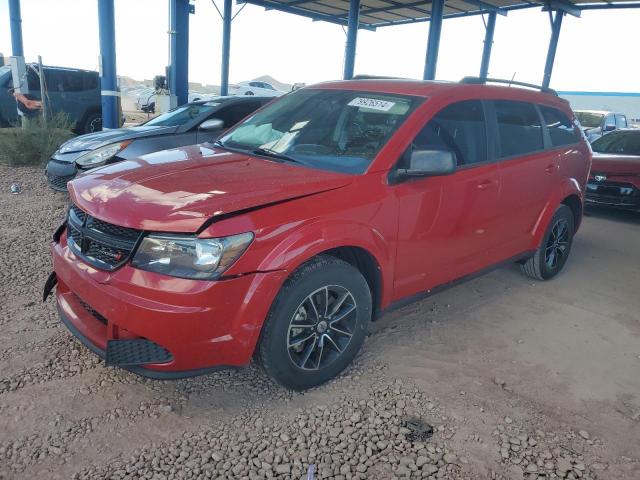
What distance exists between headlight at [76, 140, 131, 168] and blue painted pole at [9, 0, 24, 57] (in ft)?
32.7

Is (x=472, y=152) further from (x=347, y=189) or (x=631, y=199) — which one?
(x=631, y=199)

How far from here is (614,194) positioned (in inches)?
316

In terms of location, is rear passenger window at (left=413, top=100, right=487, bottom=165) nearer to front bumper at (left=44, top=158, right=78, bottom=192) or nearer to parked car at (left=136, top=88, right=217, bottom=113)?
front bumper at (left=44, top=158, right=78, bottom=192)

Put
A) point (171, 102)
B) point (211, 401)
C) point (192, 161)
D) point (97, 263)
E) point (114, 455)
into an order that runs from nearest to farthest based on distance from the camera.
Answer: point (114, 455)
point (97, 263)
point (211, 401)
point (192, 161)
point (171, 102)

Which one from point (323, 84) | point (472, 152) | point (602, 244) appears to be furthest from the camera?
point (602, 244)

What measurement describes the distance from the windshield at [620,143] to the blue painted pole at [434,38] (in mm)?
7181

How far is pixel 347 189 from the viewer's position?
287 cm

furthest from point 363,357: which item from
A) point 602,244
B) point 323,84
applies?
point 602,244

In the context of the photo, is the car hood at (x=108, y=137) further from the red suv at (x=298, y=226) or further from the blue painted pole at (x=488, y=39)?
the blue painted pole at (x=488, y=39)

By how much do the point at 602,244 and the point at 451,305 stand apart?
3.55 meters

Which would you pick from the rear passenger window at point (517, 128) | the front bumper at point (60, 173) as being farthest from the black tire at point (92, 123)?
the rear passenger window at point (517, 128)

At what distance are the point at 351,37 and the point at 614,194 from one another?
9.96 metres

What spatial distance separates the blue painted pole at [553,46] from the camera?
1550cm

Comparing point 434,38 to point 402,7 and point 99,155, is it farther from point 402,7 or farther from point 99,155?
point 99,155
